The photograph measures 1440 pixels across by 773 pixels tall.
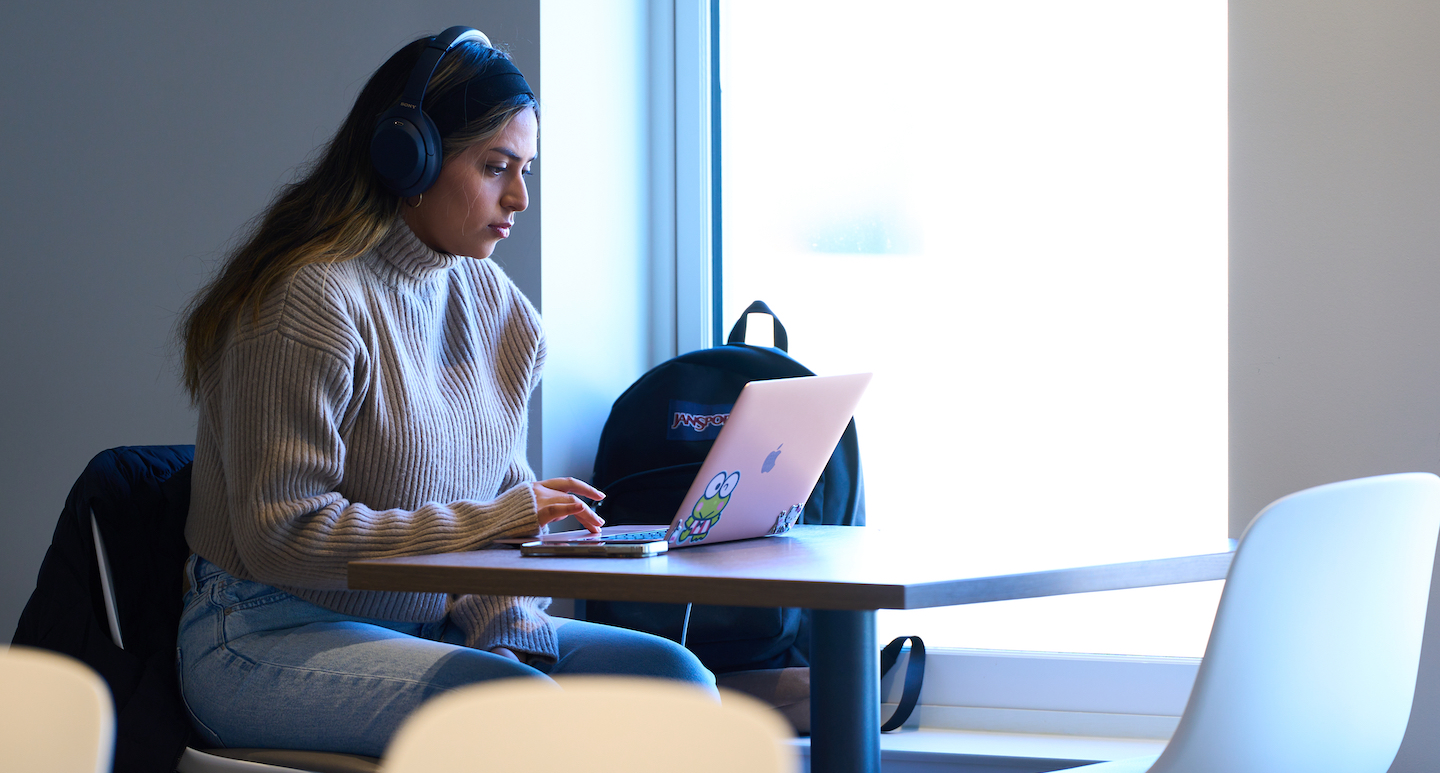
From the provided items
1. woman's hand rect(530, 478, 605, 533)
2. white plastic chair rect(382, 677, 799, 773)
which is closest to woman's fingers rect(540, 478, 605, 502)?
woman's hand rect(530, 478, 605, 533)

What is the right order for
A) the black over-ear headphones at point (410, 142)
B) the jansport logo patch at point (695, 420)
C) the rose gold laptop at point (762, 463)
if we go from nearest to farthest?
1. the rose gold laptop at point (762, 463)
2. the black over-ear headphones at point (410, 142)
3. the jansport logo patch at point (695, 420)

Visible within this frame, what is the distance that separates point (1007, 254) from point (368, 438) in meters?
1.28

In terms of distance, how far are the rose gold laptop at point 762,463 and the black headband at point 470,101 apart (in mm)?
513

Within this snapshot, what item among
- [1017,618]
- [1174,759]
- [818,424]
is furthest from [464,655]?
[1017,618]

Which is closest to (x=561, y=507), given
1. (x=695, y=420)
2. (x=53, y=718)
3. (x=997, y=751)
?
(x=53, y=718)

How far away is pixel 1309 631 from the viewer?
0.95 metres

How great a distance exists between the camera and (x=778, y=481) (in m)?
1.25

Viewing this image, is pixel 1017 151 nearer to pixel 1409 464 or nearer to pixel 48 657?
pixel 1409 464

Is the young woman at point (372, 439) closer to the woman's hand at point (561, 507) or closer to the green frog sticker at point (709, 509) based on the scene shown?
the woman's hand at point (561, 507)

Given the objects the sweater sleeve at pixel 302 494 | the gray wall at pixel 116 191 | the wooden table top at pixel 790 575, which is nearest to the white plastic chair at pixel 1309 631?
the wooden table top at pixel 790 575

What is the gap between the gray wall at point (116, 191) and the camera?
2104 mm

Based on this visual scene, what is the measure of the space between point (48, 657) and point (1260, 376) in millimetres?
1758

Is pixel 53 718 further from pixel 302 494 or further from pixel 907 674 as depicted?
pixel 907 674

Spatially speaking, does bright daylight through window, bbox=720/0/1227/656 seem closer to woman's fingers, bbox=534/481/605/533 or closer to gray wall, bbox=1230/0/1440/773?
gray wall, bbox=1230/0/1440/773
